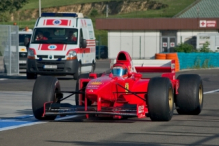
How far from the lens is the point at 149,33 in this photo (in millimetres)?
55344

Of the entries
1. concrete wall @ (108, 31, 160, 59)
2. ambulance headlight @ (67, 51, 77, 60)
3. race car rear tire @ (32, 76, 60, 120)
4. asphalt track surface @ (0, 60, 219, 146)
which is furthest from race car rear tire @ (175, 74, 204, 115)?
concrete wall @ (108, 31, 160, 59)

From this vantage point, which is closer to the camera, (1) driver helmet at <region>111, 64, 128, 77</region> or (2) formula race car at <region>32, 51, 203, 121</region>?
(2) formula race car at <region>32, 51, 203, 121</region>

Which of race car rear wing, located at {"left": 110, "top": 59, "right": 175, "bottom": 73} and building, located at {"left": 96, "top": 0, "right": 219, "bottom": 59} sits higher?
building, located at {"left": 96, "top": 0, "right": 219, "bottom": 59}

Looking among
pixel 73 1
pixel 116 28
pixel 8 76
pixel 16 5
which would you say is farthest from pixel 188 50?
pixel 73 1

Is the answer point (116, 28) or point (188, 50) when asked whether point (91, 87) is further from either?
point (116, 28)

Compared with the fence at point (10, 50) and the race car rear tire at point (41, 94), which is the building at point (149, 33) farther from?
the race car rear tire at point (41, 94)

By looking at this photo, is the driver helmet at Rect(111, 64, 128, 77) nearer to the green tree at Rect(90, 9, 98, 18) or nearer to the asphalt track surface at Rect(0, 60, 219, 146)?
the asphalt track surface at Rect(0, 60, 219, 146)

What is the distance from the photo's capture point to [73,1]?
348ft

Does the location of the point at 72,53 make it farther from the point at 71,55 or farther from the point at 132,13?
the point at 132,13

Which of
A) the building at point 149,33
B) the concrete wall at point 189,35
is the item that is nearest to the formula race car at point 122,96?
the building at point 149,33

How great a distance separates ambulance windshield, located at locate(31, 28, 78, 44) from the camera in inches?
944

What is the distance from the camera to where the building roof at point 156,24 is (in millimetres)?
53250

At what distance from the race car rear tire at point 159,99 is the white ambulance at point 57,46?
1288 centimetres

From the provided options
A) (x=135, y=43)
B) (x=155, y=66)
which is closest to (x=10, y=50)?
(x=155, y=66)
